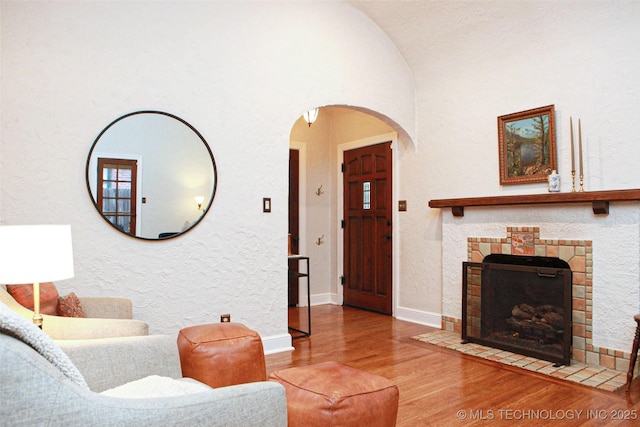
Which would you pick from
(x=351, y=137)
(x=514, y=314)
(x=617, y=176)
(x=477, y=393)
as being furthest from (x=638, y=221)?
(x=351, y=137)

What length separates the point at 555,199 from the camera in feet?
11.3

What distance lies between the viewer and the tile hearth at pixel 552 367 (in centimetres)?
294

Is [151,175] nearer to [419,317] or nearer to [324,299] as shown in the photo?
[419,317]

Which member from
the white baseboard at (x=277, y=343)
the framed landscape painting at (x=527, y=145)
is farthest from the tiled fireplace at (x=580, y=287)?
the white baseboard at (x=277, y=343)

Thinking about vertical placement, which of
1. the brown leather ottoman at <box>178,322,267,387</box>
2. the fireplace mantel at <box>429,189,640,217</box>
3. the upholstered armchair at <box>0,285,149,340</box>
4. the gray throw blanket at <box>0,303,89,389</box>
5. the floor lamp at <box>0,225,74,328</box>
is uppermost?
the fireplace mantel at <box>429,189,640,217</box>

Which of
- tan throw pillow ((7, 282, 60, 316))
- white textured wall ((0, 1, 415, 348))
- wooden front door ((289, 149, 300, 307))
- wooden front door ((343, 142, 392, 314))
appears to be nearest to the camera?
tan throw pillow ((7, 282, 60, 316))

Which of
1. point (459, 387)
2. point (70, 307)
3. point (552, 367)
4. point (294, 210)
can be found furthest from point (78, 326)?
point (294, 210)

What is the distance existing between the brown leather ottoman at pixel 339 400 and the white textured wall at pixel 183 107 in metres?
1.72

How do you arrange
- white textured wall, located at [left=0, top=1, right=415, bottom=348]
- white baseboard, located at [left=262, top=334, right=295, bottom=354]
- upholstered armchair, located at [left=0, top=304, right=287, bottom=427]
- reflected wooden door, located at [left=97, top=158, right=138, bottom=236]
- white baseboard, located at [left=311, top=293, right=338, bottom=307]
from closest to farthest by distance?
upholstered armchair, located at [left=0, top=304, right=287, bottom=427], white textured wall, located at [left=0, top=1, right=415, bottom=348], reflected wooden door, located at [left=97, top=158, right=138, bottom=236], white baseboard, located at [left=262, top=334, right=295, bottom=354], white baseboard, located at [left=311, top=293, right=338, bottom=307]

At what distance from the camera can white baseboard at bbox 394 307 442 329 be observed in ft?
14.9

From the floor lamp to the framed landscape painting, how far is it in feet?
11.6

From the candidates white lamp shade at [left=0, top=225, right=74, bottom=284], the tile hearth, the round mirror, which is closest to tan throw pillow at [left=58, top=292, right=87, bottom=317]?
white lamp shade at [left=0, top=225, right=74, bottom=284]

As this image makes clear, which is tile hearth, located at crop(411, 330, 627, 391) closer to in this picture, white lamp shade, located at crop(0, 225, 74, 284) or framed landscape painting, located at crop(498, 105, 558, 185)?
framed landscape painting, located at crop(498, 105, 558, 185)

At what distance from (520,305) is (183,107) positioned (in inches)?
125
